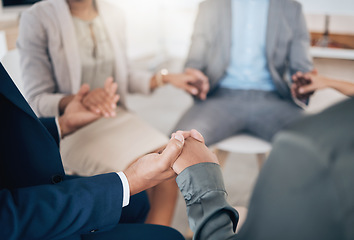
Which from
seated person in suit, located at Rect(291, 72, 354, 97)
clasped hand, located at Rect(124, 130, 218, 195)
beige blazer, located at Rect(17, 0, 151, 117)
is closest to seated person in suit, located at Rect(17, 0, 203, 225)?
beige blazer, located at Rect(17, 0, 151, 117)

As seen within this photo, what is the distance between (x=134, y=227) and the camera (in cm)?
56

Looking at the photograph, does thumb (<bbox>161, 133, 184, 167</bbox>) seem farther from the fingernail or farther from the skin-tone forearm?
the skin-tone forearm

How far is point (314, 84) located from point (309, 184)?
17.9 inches

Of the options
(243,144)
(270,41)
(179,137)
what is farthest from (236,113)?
(179,137)

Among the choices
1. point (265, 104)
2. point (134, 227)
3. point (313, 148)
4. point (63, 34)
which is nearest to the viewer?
point (313, 148)

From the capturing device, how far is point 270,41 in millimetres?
816

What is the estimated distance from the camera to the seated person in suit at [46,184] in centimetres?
38

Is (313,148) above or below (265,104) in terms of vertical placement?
above

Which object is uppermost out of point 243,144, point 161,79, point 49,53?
point 49,53

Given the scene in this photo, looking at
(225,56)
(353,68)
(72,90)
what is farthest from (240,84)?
(72,90)

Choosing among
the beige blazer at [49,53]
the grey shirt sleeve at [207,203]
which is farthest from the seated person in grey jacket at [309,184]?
the beige blazer at [49,53]

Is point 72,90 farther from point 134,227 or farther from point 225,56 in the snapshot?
point 225,56

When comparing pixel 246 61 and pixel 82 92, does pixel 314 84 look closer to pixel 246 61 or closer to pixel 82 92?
pixel 246 61

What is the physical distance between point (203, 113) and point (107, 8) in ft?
1.24
